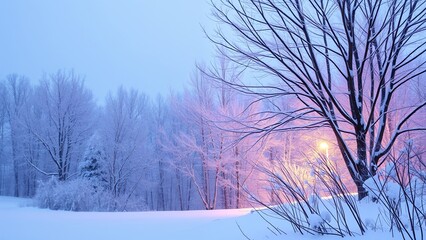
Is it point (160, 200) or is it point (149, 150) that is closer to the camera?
point (149, 150)

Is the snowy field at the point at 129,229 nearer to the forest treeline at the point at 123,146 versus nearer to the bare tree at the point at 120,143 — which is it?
the forest treeline at the point at 123,146

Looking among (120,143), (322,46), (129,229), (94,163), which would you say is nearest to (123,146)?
(120,143)

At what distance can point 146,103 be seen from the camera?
2956 centimetres

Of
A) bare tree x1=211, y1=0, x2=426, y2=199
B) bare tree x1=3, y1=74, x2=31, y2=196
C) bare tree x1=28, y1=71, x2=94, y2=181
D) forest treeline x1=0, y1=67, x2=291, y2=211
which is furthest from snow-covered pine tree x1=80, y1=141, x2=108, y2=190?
bare tree x1=211, y1=0, x2=426, y2=199

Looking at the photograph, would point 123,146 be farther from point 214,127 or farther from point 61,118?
point 214,127

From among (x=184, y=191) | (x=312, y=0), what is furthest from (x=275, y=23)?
(x=184, y=191)

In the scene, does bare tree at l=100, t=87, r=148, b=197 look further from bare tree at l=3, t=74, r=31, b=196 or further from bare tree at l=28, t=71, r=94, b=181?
bare tree at l=3, t=74, r=31, b=196

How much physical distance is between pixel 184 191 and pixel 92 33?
392 feet

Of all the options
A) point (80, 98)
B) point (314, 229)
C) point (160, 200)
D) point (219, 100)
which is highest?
point (80, 98)

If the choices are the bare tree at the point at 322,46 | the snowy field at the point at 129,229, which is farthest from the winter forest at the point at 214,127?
the snowy field at the point at 129,229

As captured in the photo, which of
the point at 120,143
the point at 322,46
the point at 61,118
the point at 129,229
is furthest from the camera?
the point at 120,143

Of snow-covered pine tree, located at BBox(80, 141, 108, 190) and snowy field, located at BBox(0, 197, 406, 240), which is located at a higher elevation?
snow-covered pine tree, located at BBox(80, 141, 108, 190)

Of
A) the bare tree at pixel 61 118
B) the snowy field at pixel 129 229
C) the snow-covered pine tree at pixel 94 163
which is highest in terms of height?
the bare tree at pixel 61 118

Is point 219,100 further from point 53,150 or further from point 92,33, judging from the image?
point 92,33
